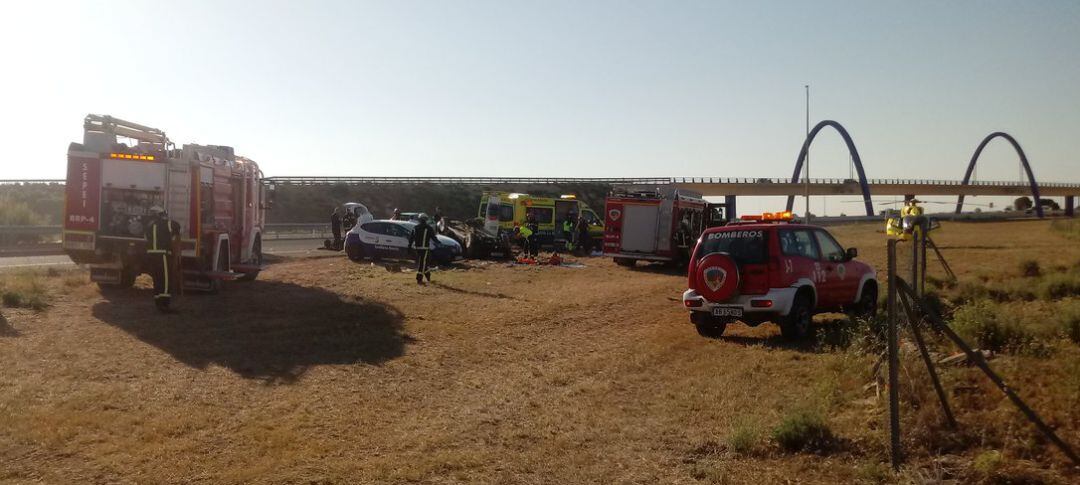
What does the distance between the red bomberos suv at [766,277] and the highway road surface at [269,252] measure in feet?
60.6

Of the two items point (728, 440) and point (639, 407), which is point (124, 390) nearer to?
point (639, 407)

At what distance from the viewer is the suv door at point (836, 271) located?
1289cm

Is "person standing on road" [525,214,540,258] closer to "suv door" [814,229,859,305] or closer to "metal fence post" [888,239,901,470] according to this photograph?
"suv door" [814,229,859,305]

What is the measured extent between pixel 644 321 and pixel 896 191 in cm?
10144

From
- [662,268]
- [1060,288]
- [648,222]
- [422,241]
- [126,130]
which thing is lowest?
[662,268]

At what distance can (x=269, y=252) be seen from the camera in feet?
112

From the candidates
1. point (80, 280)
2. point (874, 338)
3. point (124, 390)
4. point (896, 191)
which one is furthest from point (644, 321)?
point (896, 191)

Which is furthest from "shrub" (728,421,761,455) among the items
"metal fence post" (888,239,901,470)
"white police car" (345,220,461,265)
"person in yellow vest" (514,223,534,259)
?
"person in yellow vest" (514,223,534,259)

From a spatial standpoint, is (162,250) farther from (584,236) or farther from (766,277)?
(584,236)

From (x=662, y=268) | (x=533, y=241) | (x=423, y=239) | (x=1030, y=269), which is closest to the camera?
(x=1030, y=269)

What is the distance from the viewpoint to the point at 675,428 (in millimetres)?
7844

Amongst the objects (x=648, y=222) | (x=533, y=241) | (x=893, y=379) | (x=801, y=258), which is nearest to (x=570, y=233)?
(x=533, y=241)

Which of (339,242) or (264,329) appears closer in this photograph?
(264,329)

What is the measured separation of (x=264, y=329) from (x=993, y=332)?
9915 mm
